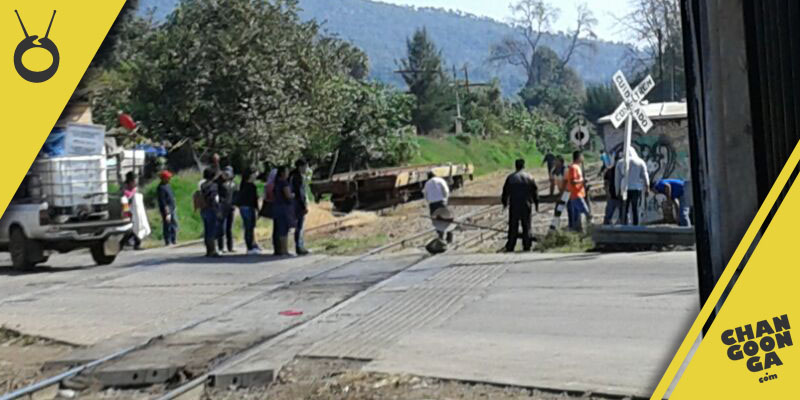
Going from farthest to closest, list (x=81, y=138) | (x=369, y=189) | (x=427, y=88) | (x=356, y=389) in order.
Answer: (x=427, y=88) → (x=369, y=189) → (x=356, y=389) → (x=81, y=138)

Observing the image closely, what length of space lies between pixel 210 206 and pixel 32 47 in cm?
1519

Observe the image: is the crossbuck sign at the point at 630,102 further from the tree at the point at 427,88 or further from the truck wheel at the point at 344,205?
the tree at the point at 427,88

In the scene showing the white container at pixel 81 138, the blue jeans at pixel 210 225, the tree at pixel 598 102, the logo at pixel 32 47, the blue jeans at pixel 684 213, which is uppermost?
the tree at pixel 598 102

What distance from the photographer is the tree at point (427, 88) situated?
5653 cm

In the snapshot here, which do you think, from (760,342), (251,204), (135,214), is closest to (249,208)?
(251,204)

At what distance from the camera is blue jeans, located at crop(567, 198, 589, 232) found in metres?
17.7

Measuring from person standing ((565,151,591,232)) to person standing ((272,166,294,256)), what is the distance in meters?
4.70

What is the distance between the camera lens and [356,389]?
7.25 meters

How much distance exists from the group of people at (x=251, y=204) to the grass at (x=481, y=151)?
2889cm

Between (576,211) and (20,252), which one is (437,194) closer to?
(576,211)

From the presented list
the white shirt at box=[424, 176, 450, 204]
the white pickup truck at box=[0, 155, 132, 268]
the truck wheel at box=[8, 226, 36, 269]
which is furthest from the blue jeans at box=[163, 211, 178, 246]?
the white shirt at box=[424, 176, 450, 204]

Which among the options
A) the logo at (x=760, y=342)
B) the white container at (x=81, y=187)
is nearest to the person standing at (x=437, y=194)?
the white container at (x=81, y=187)

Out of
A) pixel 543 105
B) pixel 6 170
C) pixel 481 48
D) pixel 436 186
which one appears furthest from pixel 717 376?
pixel 481 48

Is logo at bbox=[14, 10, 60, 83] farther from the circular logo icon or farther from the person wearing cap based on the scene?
the circular logo icon
